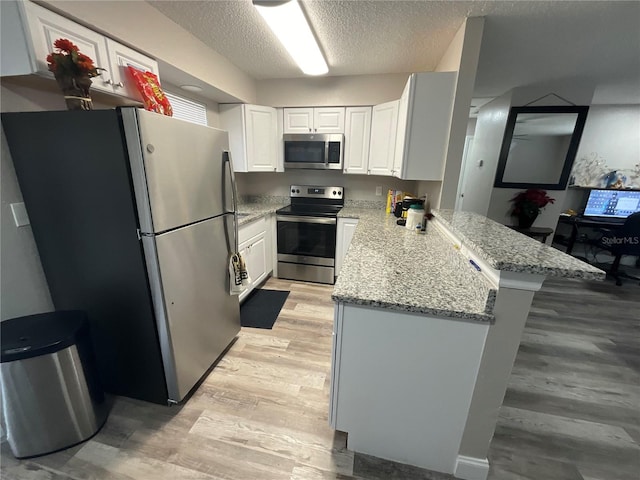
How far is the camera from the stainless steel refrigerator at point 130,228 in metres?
1.18

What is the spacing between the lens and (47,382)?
3.94 ft

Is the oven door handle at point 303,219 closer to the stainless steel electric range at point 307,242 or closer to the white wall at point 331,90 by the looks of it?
the stainless steel electric range at point 307,242

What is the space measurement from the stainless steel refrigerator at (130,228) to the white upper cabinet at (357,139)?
1873 millimetres

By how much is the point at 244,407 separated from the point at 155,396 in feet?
1.80

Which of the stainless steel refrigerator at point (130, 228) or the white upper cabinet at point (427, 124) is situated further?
the white upper cabinet at point (427, 124)

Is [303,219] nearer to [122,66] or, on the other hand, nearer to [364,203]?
[364,203]

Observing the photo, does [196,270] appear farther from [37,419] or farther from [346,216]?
[346,216]

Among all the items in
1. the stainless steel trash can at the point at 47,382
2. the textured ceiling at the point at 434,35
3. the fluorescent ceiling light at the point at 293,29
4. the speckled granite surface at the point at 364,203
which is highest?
the textured ceiling at the point at 434,35

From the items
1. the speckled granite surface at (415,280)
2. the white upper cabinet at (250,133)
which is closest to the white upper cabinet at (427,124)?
the speckled granite surface at (415,280)

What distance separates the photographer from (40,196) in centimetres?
130

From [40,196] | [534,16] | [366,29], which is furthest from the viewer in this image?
[366,29]

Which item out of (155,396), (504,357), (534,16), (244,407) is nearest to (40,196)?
(155,396)

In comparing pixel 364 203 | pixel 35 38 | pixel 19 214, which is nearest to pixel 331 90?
pixel 364 203

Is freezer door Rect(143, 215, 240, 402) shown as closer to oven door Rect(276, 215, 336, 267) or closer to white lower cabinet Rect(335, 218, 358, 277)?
oven door Rect(276, 215, 336, 267)
